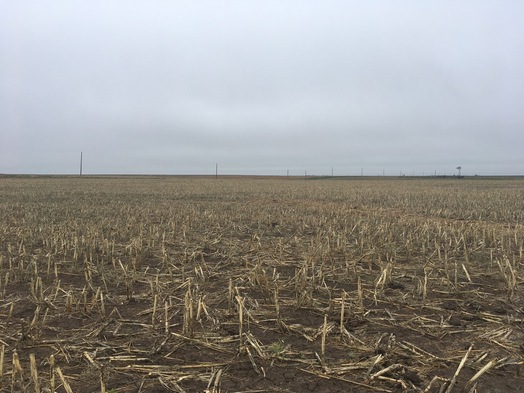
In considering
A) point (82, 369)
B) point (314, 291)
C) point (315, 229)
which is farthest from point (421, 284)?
point (315, 229)

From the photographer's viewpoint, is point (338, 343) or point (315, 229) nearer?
point (338, 343)

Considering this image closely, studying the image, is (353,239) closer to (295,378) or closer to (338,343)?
(338,343)

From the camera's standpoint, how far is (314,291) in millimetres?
5449

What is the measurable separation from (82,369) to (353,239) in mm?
7077

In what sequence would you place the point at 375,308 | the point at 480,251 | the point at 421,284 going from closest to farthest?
the point at 375,308 → the point at 421,284 → the point at 480,251

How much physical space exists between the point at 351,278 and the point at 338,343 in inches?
93.4

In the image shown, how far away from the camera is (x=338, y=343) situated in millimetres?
3770

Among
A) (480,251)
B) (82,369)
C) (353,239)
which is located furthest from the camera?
(353,239)

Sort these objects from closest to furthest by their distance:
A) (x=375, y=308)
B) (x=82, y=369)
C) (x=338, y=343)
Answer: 1. (x=82, y=369)
2. (x=338, y=343)
3. (x=375, y=308)

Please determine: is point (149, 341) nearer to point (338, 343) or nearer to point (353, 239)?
point (338, 343)

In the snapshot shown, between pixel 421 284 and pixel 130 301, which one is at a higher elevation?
pixel 421 284

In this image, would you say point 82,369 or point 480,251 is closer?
point 82,369

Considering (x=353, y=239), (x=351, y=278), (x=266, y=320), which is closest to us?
(x=266, y=320)

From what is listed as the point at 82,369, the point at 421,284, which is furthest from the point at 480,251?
the point at 82,369
